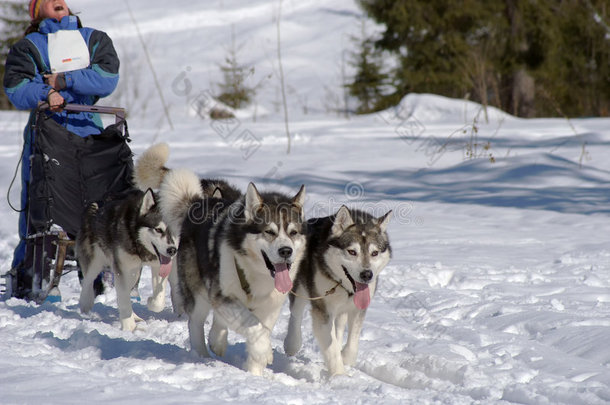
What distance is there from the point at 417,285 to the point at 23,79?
3.23 m

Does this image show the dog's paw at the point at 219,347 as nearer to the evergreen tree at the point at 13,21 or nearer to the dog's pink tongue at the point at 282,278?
the dog's pink tongue at the point at 282,278

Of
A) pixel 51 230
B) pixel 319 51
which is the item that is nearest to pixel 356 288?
pixel 51 230

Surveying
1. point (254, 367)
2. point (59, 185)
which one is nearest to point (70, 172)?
point (59, 185)

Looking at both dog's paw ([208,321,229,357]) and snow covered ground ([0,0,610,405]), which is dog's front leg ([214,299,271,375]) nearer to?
snow covered ground ([0,0,610,405])

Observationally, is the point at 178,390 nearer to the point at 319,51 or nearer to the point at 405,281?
the point at 405,281

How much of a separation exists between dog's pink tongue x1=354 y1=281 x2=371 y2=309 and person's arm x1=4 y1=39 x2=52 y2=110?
8.55 feet

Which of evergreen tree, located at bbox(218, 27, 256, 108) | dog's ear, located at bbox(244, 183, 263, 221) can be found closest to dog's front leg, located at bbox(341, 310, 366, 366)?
dog's ear, located at bbox(244, 183, 263, 221)

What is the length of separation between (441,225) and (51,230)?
14.3ft

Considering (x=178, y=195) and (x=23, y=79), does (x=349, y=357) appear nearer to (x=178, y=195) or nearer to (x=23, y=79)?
(x=178, y=195)

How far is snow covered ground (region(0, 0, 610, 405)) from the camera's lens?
3.21 meters

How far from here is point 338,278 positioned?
3840 mm

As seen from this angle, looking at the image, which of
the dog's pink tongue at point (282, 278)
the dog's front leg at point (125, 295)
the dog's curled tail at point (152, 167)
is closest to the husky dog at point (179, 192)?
the dog's curled tail at point (152, 167)

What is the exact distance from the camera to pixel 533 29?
17.6 m

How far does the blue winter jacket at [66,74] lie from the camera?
4949mm
